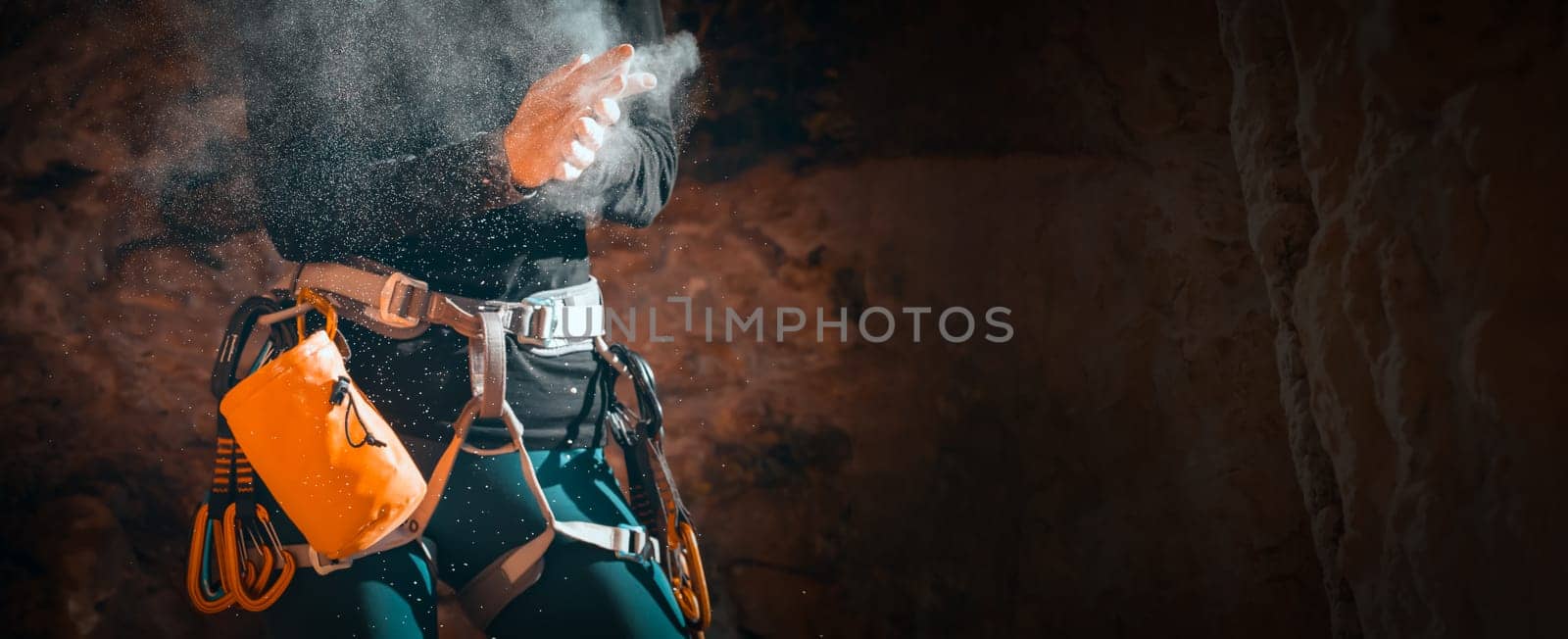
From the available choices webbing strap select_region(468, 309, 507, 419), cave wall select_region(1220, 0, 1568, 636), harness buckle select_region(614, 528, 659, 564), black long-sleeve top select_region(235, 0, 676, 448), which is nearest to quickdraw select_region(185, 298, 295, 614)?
black long-sleeve top select_region(235, 0, 676, 448)

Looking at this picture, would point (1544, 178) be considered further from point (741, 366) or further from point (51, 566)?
point (51, 566)

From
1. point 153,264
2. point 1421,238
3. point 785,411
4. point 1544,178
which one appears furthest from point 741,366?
point 1544,178

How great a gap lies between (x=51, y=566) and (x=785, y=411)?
155 centimetres

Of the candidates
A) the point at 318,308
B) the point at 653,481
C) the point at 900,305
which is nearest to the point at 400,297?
the point at 318,308

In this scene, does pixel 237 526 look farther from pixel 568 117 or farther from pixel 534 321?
pixel 568 117

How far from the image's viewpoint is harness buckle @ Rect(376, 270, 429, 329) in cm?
A: 120

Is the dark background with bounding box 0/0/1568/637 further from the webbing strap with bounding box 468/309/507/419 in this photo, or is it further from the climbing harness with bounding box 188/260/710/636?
the webbing strap with bounding box 468/309/507/419

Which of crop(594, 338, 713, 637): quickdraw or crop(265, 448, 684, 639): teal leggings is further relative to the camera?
crop(594, 338, 713, 637): quickdraw

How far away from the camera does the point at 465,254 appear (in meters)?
1.23

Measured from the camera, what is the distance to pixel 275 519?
1242 mm

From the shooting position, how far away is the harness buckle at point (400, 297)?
1201 mm

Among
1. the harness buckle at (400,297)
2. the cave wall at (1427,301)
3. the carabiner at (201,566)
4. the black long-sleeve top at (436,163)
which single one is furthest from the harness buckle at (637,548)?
the cave wall at (1427,301)

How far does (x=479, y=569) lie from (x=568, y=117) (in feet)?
1.82

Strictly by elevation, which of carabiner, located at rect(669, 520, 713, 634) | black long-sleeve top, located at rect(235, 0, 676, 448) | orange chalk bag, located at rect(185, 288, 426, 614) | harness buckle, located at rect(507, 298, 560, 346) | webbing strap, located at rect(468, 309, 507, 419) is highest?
black long-sleeve top, located at rect(235, 0, 676, 448)
